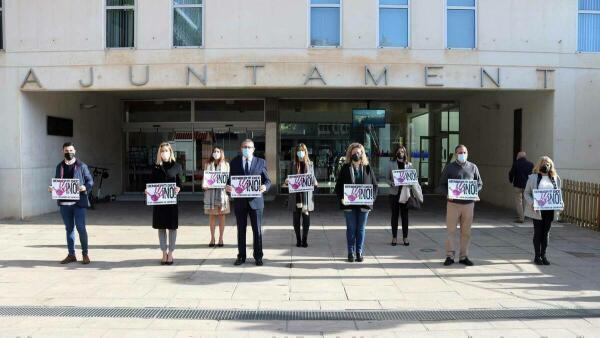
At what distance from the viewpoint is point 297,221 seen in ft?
32.7

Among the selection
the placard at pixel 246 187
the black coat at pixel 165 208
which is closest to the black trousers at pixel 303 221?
the placard at pixel 246 187

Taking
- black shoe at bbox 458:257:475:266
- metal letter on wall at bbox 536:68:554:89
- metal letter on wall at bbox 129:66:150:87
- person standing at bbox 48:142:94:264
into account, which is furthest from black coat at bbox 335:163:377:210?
metal letter on wall at bbox 536:68:554:89

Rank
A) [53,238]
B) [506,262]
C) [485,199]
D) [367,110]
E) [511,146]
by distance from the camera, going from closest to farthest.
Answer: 1. [506,262]
2. [53,238]
3. [511,146]
4. [485,199]
5. [367,110]

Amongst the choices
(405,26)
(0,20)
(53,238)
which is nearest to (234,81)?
(405,26)

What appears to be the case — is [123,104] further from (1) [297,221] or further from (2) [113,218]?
(1) [297,221]

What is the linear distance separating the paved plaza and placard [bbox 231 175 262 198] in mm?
1151

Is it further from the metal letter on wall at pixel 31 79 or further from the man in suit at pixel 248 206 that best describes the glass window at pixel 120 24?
the man in suit at pixel 248 206

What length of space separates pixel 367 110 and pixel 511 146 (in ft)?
18.7

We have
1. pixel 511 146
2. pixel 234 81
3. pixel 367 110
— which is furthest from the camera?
pixel 367 110

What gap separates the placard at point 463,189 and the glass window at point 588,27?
26.7ft

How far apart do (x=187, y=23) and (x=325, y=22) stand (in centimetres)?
358

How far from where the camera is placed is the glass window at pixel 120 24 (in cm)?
1408

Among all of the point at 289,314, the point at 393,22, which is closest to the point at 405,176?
the point at 289,314

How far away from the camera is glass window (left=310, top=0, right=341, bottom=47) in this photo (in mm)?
13875
